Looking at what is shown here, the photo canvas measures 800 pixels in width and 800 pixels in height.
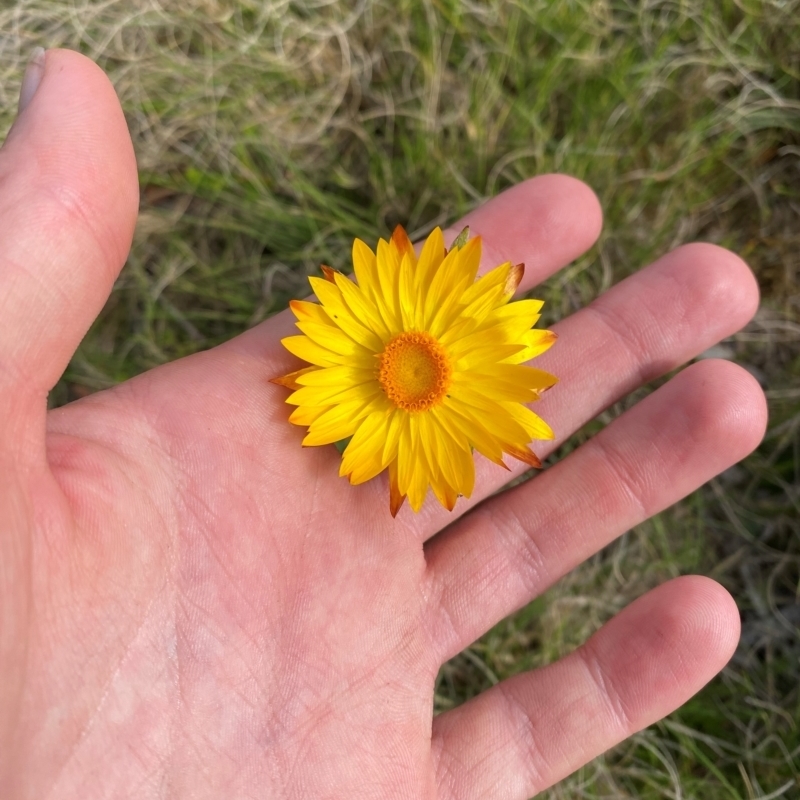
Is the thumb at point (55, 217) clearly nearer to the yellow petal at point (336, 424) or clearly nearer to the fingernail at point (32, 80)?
the fingernail at point (32, 80)

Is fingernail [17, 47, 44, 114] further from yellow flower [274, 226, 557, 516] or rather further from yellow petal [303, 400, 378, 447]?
yellow petal [303, 400, 378, 447]

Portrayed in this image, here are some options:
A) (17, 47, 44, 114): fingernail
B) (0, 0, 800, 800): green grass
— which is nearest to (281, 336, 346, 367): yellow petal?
(17, 47, 44, 114): fingernail

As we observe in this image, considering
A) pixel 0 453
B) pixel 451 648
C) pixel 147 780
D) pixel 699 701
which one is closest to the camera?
pixel 0 453

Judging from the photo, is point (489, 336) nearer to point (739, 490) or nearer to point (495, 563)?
point (495, 563)

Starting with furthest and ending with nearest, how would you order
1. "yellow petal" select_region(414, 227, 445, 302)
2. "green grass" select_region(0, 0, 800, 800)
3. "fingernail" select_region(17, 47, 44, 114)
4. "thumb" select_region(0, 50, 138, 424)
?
"green grass" select_region(0, 0, 800, 800)
"yellow petal" select_region(414, 227, 445, 302)
"fingernail" select_region(17, 47, 44, 114)
"thumb" select_region(0, 50, 138, 424)

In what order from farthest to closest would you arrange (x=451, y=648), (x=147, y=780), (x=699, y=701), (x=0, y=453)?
1. (x=699, y=701)
2. (x=451, y=648)
3. (x=147, y=780)
4. (x=0, y=453)

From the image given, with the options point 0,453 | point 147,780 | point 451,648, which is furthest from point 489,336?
point 147,780

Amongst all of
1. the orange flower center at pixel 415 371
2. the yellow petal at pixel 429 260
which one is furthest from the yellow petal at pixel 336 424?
the yellow petal at pixel 429 260
